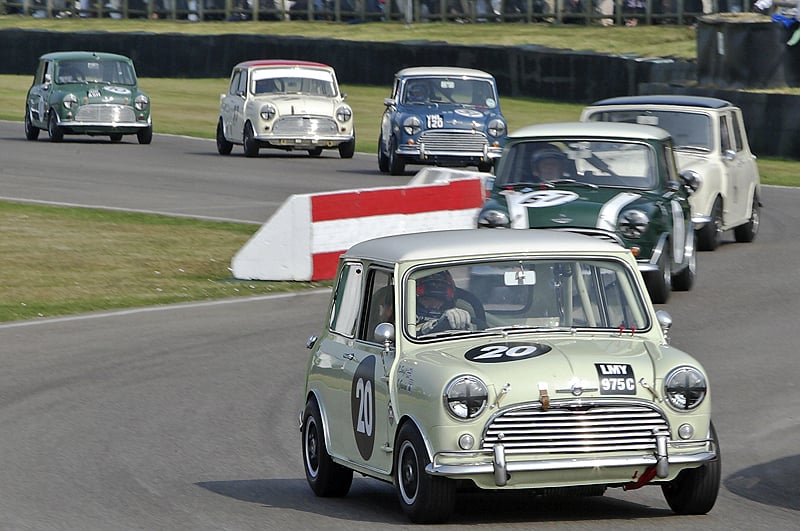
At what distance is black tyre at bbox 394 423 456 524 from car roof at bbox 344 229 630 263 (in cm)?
90

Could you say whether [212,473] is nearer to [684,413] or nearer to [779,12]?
[684,413]

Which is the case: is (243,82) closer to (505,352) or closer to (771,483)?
(771,483)

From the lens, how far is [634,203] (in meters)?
14.8

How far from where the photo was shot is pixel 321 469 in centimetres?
806

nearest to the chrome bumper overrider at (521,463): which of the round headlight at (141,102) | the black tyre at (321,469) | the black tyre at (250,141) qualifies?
the black tyre at (321,469)

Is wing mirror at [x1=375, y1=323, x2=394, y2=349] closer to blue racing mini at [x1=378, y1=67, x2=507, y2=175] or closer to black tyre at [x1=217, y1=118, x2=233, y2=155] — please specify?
blue racing mini at [x1=378, y1=67, x2=507, y2=175]

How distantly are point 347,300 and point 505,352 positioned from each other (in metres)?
1.30

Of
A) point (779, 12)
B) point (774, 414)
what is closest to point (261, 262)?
point (774, 414)

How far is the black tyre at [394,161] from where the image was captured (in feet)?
90.7

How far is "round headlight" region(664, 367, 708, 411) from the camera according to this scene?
702cm

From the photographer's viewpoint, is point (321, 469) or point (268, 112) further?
point (268, 112)

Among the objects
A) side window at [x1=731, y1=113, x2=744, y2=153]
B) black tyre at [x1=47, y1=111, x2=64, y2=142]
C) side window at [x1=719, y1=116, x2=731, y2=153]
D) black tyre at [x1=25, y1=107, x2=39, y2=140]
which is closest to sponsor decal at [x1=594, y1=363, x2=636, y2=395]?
side window at [x1=719, y1=116, x2=731, y2=153]

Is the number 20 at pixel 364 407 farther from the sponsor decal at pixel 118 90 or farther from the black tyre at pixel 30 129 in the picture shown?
the black tyre at pixel 30 129

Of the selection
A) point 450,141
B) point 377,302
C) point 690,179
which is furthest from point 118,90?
point 377,302
